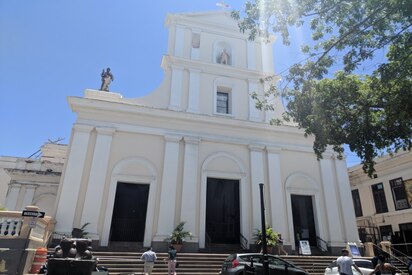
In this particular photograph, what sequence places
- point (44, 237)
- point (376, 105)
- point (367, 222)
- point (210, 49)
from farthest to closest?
1. point (367, 222)
2. point (210, 49)
3. point (44, 237)
4. point (376, 105)

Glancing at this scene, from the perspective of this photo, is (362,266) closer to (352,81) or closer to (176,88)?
(352,81)

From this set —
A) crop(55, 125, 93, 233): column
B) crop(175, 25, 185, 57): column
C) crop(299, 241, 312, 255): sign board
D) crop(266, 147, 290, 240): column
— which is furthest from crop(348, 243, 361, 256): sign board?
crop(175, 25, 185, 57): column

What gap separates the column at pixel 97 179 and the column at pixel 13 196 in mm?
9242

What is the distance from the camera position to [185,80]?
2078 cm

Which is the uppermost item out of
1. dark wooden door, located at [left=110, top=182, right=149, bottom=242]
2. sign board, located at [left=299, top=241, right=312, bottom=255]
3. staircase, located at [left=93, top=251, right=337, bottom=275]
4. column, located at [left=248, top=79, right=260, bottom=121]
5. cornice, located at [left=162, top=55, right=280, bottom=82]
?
cornice, located at [left=162, top=55, right=280, bottom=82]

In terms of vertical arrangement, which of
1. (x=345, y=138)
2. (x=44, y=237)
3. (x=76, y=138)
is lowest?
(x=44, y=237)

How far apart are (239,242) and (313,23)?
1267cm

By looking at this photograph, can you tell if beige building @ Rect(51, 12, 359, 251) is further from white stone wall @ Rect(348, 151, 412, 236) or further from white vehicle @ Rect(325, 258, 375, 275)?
white stone wall @ Rect(348, 151, 412, 236)

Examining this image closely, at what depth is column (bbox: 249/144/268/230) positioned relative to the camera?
18061mm

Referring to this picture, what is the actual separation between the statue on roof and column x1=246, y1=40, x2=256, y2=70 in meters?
9.65

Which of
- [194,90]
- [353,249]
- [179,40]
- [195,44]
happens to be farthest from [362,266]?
[179,40]

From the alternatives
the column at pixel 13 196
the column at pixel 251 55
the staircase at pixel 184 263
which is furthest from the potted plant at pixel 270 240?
the column at pixel 13 196

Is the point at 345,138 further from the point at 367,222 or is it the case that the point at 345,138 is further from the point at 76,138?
the point at 367,222

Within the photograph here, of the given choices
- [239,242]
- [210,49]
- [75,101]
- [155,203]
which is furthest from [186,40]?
[239,242]
